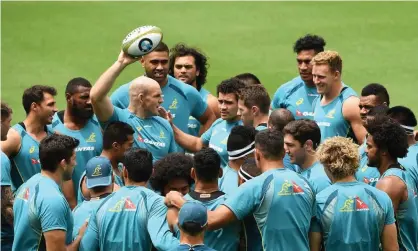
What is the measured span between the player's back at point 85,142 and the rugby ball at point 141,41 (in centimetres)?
125

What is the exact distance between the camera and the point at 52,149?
9.45m

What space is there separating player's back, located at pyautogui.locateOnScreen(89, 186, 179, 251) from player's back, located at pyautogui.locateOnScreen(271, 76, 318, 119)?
4288mm

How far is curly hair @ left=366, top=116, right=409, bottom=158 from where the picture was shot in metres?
9.77

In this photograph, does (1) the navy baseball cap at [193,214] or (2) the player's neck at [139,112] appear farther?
(2) the player's neck at [139,112]

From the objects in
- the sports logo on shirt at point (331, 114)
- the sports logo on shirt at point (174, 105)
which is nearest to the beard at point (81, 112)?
the sports logo on shirt at point (174, 105)

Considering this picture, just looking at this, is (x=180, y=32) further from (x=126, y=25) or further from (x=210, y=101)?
(x=210, y=101)

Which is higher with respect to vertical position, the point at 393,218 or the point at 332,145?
the point at 332,145

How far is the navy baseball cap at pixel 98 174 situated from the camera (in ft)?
31.2

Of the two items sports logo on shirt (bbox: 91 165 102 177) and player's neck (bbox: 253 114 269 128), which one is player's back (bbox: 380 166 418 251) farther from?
sports logo on shirt (bbox: 91 165 102 177)

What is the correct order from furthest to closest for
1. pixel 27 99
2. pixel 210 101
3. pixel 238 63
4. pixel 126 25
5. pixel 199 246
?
pixel 126 25, pixel 238 63, pixel 210 101, pixel 27 99, pixel 199 246

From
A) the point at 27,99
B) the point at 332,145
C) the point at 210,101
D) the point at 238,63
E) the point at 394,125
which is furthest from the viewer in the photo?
the point at 238,63

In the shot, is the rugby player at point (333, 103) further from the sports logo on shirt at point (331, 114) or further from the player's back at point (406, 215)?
the player's back at point (406, 215)

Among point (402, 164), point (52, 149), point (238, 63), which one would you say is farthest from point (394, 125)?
point (238, 63)

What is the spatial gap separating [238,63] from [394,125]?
9.50 metres
